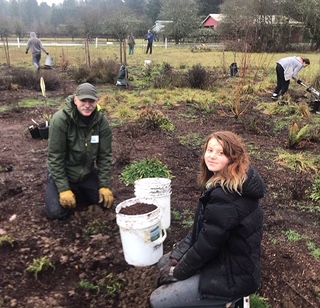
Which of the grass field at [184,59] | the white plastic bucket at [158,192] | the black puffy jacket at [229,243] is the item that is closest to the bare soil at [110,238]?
the white plastic bucket at [158,192]

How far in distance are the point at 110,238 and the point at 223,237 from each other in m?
1.54

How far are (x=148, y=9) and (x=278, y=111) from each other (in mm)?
58792

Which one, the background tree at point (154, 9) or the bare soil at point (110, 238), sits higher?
the background tree at point (154, 9)

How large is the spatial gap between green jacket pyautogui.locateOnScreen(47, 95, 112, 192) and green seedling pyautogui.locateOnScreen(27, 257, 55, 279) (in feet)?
2.80

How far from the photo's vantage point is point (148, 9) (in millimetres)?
62500

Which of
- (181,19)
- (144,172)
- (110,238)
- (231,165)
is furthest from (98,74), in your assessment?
(181,19)

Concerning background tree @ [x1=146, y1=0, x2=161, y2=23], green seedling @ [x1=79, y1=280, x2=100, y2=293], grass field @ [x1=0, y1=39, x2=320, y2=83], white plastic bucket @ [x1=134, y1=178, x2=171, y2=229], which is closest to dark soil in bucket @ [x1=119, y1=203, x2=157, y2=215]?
white plastic bucket @ [x1=134, y1=178, x2=171, y2=229]

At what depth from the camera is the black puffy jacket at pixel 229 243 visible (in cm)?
218

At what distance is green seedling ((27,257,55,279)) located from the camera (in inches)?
114

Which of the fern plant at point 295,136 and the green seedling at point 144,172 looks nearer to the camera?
the green seedling at point 144,172

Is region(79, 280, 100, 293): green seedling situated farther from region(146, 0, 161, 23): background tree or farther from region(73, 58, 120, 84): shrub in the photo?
region(146, 0, 161, 23): background tree

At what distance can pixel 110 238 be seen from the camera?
136 inches

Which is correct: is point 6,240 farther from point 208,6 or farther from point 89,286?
point 208,6

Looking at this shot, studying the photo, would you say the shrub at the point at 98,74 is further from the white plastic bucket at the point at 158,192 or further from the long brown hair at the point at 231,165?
the long brown hair at the point at 231,165
